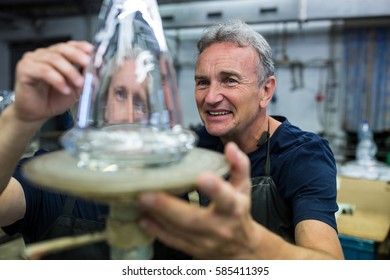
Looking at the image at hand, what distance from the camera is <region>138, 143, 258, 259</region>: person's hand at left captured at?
391mm

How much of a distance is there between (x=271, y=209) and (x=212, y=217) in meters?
0.59

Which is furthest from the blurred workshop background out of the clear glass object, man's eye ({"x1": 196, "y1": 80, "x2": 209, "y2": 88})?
the clear glass object

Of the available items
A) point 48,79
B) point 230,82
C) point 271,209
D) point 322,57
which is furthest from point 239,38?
point 322,57

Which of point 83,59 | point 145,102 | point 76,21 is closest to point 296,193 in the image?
point 145,102

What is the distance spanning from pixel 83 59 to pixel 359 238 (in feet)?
5.21

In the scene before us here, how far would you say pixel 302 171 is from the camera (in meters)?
0.93

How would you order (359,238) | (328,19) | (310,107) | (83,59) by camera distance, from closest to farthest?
(83,59) → (359,238) → (328,19) → (310,107)

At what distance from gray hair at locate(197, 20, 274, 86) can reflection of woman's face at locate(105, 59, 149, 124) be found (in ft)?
1.78

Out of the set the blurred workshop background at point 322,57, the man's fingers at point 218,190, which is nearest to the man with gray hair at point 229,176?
the man's fingers at point 218,190

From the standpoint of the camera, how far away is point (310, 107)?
11.2ft

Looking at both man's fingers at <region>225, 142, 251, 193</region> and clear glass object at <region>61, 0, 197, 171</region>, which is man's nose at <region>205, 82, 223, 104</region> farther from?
man's fingers at <region>225, 142, 251, 193</region>

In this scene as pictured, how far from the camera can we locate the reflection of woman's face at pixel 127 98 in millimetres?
570

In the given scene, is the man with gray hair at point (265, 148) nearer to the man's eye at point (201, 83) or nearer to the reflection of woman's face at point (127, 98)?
the man's eye at point (201, 83)

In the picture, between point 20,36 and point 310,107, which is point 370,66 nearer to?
point 310,107
